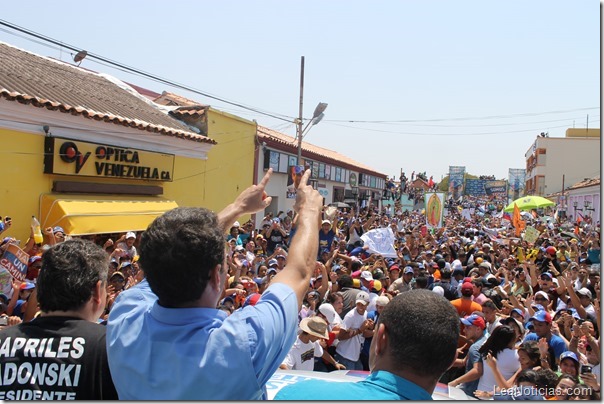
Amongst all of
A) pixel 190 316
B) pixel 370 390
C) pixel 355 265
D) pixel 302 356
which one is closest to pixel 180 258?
pixel 190 316

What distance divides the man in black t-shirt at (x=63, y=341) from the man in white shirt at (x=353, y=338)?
4.69m

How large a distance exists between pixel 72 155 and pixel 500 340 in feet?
28.2

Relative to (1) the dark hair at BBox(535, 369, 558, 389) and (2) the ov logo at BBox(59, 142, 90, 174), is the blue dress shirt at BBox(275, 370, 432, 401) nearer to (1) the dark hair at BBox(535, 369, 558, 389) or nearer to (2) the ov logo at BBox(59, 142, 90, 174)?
(1) the dark hair at BBox(535, 369, 558, 389)

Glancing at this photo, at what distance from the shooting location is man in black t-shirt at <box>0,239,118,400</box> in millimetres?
1987

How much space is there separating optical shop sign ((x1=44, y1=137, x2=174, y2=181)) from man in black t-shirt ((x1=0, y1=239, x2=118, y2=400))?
8.74 m

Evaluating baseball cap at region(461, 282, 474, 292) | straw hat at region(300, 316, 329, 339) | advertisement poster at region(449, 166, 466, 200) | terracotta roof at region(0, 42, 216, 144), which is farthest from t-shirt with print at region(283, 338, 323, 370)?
advertisement poster at region(449, 166, 466, 200)

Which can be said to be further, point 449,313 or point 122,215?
point 122,215

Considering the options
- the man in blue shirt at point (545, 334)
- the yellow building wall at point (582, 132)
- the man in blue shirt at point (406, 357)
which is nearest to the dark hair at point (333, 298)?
the man in blue shirt at point (545, 334)

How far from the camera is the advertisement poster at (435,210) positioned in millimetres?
18609

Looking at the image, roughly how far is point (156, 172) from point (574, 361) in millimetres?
10450

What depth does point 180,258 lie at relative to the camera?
1.57 metres

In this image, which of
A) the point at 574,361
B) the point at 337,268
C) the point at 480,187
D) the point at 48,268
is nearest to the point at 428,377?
the point at 48,268

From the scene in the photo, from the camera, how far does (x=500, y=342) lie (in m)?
5.31

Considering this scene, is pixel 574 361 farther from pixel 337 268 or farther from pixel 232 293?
pixel 337 268
